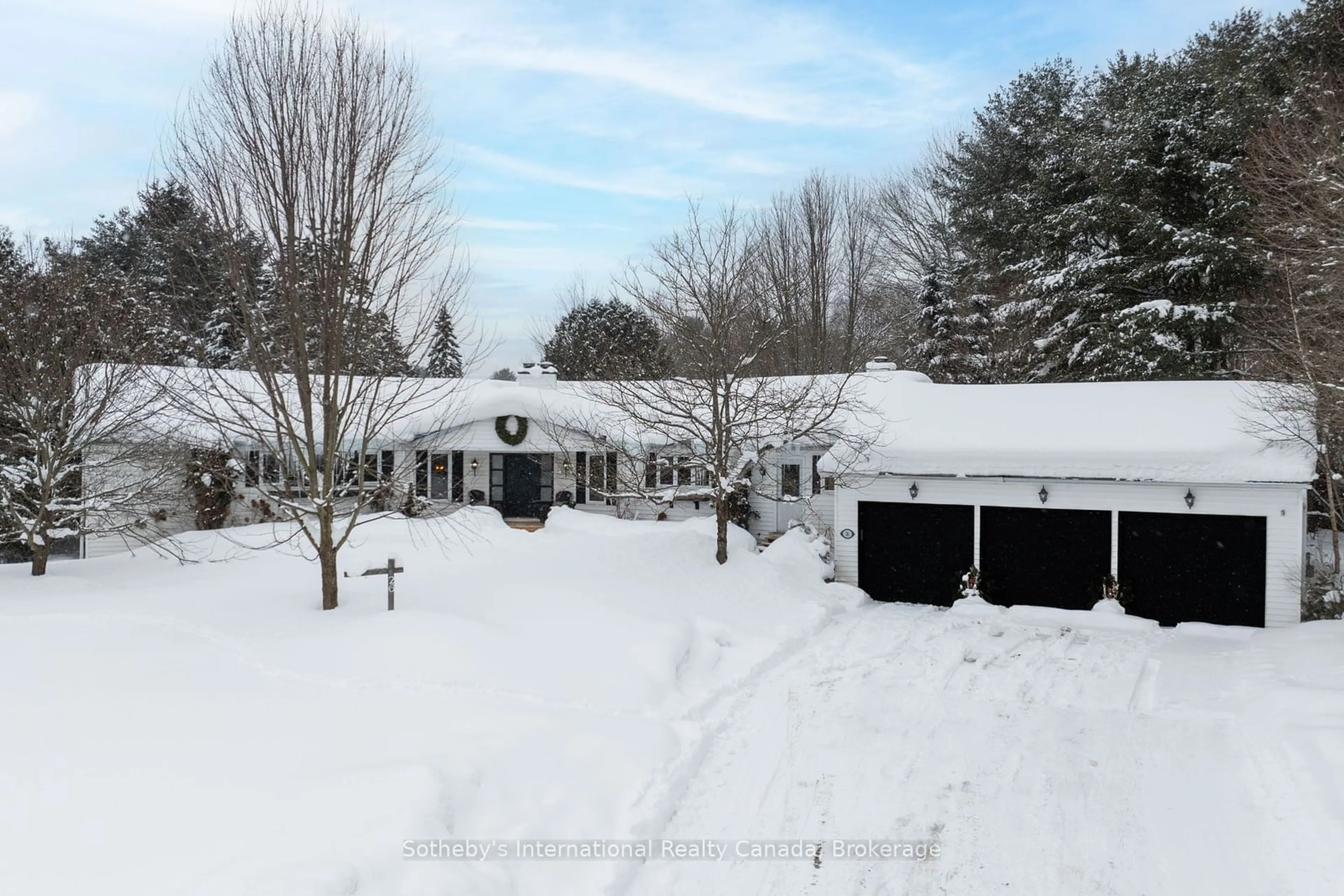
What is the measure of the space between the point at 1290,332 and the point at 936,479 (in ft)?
23.2

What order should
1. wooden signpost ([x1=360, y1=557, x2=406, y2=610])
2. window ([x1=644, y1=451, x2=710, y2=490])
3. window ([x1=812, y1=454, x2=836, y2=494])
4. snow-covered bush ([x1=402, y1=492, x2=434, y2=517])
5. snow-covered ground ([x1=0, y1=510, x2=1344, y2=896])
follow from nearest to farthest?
snow-covered ground ([x1=0, y1=510, x2=1344, y2=896]) → wooden signpost ([x1=360, y1=557, x2=406, y2=610]) → window ([x1=644, y1=451, x2=710, y2=490]) → window ([x1=812, y1=454, x2=836, y2=494]) → snow-covered bush ([x1=402, y1=492, x2=434, y2=517])

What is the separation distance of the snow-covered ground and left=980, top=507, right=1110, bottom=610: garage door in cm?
173

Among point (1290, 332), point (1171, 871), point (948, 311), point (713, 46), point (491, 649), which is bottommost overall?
point (1171, 871)

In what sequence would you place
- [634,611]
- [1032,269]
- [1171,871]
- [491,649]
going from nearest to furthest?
1. [1171,871]
2. [491,649]
3. [634,611]
4. [1032,269]

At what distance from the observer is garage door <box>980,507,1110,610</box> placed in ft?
47.0

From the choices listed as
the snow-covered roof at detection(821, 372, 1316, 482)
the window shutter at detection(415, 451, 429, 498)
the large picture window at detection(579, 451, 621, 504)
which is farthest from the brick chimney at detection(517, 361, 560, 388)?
the snow-covered roof at detection(821, 372, 1316, 482)

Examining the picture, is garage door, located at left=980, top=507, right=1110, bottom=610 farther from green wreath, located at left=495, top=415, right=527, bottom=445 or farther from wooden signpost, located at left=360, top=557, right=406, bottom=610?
green wreath, located at left=495, top=415, right=527, bottom=445

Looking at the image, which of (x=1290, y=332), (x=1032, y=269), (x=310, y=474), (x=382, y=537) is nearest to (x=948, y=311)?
(x=1032, y=269)

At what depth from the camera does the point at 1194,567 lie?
535 inches

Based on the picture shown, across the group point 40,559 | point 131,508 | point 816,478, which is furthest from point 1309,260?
point 40,559

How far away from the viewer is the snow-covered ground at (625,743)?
17.7 ft

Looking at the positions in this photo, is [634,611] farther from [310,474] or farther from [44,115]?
[44,115]

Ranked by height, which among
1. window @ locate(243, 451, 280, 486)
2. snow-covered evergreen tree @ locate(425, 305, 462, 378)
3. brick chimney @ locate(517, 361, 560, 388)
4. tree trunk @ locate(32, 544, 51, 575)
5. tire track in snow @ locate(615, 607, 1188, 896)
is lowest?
tire track in snow @ locate(615, 607, 1188, 896)

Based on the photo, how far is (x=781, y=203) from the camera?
33562 mm
